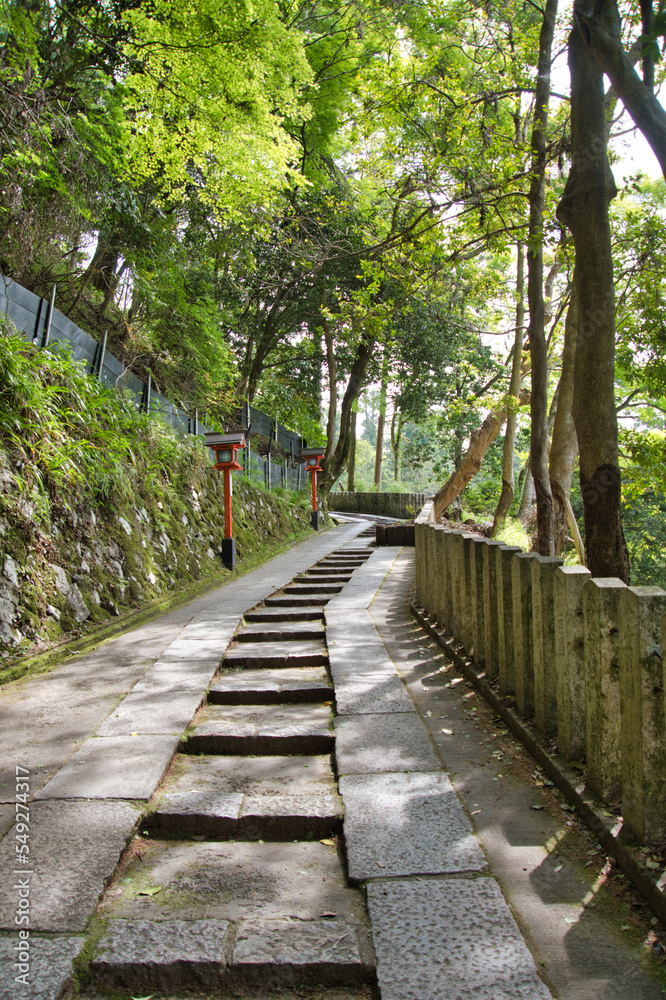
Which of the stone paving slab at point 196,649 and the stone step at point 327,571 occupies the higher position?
the stone step at point 327,571

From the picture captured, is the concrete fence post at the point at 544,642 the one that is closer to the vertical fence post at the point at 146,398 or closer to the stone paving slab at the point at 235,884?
the stone paving slab at the point at 235,884

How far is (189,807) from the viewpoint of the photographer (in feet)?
8.86

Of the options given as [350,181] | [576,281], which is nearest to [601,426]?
[576,281]

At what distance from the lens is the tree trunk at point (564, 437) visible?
10055 millimetres

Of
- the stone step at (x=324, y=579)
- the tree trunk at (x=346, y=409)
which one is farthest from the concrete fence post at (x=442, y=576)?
the tree trunk at (x=346, y=409)

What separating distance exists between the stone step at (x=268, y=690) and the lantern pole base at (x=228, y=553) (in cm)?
524

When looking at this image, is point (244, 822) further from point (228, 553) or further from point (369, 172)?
point (369, 172)

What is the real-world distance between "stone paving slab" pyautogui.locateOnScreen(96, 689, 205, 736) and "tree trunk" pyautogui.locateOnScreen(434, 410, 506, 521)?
1179cm

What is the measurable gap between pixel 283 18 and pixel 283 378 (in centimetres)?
1074

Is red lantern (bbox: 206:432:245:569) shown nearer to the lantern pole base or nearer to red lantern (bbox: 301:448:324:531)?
the lantern pole base

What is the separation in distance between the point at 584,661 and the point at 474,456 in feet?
45.7

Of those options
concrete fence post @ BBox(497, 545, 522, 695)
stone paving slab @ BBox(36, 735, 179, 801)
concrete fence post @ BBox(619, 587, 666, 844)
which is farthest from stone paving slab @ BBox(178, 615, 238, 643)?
concrete fence post @ BBox(619, 587, 666, 844)

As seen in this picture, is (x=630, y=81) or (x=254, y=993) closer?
(x=254, y=993)

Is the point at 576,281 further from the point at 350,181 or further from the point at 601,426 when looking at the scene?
the point at 350,181
